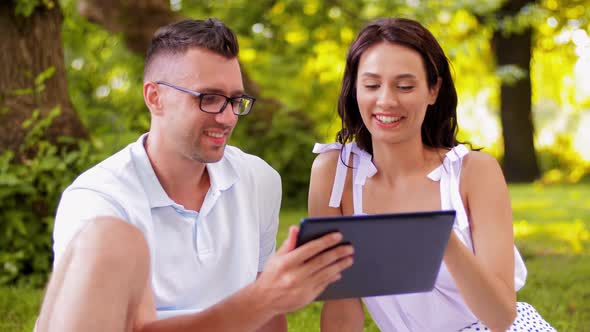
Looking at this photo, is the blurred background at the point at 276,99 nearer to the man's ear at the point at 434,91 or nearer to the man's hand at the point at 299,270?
the man's ear at the point at 434,91

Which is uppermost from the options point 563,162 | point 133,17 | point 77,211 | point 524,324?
point 133,17

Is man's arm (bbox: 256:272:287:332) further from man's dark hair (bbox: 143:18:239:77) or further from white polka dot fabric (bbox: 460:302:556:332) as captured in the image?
man's dark hair (bbox: 143:18:239:77)

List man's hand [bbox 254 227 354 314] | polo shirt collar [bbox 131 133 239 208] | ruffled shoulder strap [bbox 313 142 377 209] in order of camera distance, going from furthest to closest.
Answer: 1. ruffled shoulder strap [bbox 313 142 377 209]
2. polo shirt collar [bbox 131 133 239 208]
3. man's hand [bbox 254 227 354 314]

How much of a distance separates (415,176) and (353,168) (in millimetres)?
240

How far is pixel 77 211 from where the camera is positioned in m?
2.21

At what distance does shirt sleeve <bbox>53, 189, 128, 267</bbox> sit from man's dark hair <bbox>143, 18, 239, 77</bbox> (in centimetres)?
60

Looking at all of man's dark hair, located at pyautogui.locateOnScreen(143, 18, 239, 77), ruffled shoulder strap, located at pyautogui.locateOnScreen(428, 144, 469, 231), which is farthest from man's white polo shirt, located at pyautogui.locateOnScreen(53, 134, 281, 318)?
ruffled shoulder strap, located at pyautogui.locateOnScreen(428, 144, 469, 231)

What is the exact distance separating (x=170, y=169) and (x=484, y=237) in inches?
43.8

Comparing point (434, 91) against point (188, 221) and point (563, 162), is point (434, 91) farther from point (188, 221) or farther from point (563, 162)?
point (563, 162)

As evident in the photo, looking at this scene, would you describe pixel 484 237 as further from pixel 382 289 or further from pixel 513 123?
pixel 513 123

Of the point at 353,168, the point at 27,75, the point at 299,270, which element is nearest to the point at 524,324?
the point at 353,168

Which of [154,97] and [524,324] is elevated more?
[154,97]

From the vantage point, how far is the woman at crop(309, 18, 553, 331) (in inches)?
100.0

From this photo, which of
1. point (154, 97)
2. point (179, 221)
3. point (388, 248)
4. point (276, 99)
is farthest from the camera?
point (276, 99)
